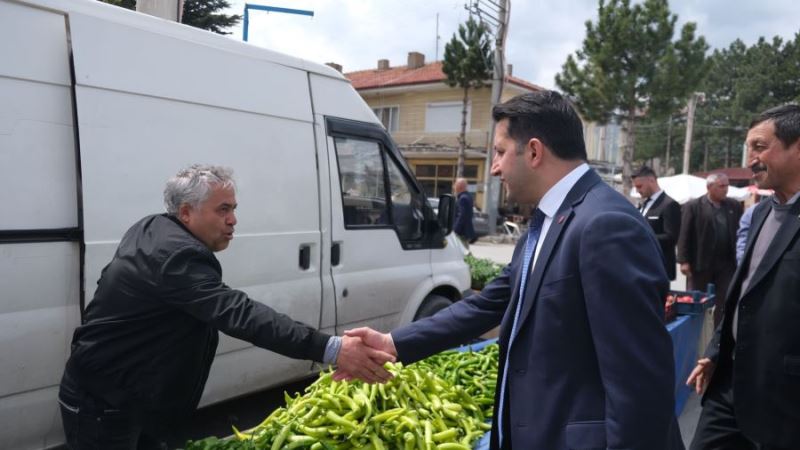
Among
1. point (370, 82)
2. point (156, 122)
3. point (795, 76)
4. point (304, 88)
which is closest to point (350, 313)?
point (304, 88)

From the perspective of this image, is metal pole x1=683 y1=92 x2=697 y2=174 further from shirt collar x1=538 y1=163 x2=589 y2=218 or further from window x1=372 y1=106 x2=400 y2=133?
shirt collar x1=538 y1=163 x2=589 y2=218

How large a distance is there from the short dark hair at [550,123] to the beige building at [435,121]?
2639cm

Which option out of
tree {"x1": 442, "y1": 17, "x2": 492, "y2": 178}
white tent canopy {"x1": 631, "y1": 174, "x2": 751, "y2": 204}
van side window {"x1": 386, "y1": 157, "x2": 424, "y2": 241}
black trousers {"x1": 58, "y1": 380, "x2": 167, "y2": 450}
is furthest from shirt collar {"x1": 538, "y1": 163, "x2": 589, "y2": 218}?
tree {"x1": 442, "y1": 17, "x2": 492, "y2": 178}

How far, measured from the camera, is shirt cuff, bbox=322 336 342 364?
2588 millimetres

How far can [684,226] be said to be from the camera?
7309 mm

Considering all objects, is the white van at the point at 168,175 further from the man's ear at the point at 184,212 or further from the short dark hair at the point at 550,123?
the short dark hair at the point at 550,123

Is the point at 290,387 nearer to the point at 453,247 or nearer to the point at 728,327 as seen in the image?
the point at 453,247

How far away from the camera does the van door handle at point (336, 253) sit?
445cm

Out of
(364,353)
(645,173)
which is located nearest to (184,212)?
(364,353)

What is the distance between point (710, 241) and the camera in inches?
281

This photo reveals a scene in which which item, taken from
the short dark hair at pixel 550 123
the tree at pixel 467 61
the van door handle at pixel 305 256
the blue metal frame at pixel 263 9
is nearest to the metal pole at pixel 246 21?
the blue metal frame at pixel 263 9

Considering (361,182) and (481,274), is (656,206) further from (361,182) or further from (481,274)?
(361,182)

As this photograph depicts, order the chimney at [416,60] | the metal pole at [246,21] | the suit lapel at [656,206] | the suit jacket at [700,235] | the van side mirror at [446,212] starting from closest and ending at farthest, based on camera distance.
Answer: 1. the van side mirror at [446,212]
2. the suit lapel at [656,206]
3. the suit jacket at [700,235]
4. the metal pole at [246,21]
5. the chimney at [416,60]

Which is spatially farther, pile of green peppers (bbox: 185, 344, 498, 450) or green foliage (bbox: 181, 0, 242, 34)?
green foliage (bbox: 181, 0, 242, 34)
